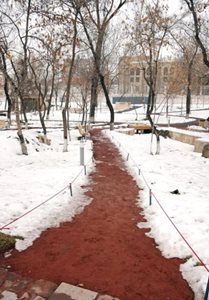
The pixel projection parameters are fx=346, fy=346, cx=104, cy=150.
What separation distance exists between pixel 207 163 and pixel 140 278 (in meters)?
11.3

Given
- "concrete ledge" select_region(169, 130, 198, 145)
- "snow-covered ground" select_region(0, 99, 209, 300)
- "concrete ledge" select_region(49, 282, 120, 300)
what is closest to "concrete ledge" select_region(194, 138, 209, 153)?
"snow-covered ground" select_region(0, 99, 209, 300)

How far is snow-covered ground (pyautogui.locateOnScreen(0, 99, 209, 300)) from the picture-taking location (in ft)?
21.2

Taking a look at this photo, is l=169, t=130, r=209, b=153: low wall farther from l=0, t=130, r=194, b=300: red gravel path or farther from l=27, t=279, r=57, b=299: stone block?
l=27, t=279, r=57, b=299: stone block

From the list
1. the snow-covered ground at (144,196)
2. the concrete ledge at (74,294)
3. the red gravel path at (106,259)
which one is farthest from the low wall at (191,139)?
the concrete ledge at (74,294)

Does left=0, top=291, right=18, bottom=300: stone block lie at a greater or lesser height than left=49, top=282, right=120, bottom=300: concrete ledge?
greater

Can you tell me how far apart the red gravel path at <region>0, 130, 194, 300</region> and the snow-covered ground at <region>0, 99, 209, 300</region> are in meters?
0.27

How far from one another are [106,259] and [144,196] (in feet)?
13.7

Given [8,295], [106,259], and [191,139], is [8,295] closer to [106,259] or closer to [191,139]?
[106,259]

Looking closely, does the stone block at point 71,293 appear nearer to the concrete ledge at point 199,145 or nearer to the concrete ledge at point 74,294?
the concrete ledge at point 74,294

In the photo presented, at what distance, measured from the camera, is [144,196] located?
32.6ft

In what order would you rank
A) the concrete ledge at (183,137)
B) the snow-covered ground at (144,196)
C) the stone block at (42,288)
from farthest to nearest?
the concrete ledge at (183,137) → the snow-covered ground at (144,196) → the stone block at (42,288)

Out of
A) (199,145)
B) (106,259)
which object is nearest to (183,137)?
(199,145)

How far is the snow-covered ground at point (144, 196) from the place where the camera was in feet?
21.2

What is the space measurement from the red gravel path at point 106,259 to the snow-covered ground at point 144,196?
273 mm
